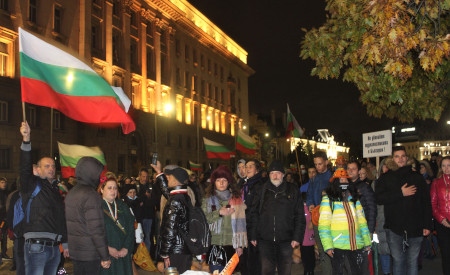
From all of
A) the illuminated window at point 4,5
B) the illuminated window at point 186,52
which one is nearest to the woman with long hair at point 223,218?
the illuminated window at point 4,5

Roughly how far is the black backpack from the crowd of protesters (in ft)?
0.21

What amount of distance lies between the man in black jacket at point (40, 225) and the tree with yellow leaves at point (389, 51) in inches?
189

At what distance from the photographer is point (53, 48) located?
7.88 metres

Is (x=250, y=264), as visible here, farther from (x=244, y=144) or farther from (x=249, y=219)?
(x=244, y=144)

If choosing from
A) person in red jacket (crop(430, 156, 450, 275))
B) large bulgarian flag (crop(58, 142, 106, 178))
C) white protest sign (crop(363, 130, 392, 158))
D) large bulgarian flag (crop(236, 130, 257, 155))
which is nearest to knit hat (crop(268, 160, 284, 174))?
person in red jacket (crop(430, 156, 450, 275))

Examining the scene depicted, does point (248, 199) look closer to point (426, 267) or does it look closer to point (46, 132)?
point (426, 267)

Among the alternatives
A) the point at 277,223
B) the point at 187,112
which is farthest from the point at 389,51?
the point at 187,112

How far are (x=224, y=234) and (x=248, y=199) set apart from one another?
3.65 feet

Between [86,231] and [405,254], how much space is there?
5.02 metres

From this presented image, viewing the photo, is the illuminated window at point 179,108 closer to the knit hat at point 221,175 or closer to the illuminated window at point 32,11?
the illuminated window at point 32,11

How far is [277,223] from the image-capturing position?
7.81 meters

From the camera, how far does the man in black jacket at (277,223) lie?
308 inches

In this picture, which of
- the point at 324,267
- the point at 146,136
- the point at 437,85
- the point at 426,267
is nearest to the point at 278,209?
the point at 324,267

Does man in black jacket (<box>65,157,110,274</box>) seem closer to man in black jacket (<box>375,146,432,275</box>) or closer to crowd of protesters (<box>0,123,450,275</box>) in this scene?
crowd of protesters (<box>0,123,450,275</box>)
